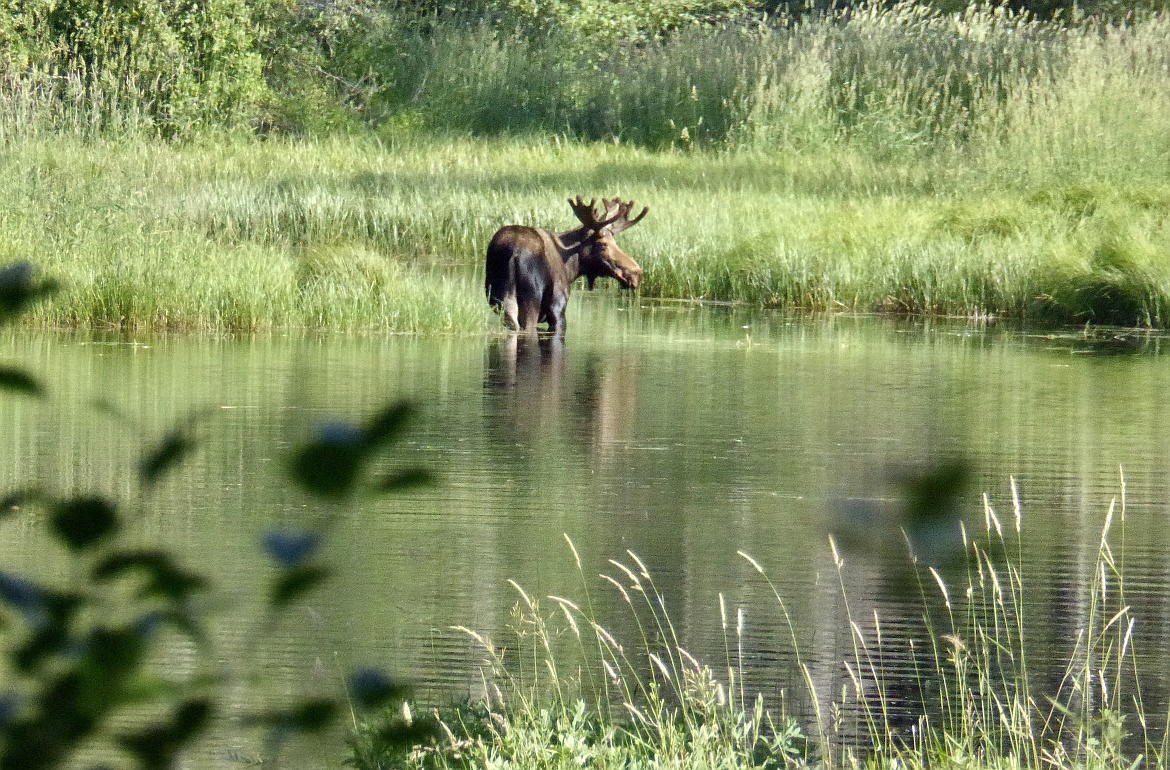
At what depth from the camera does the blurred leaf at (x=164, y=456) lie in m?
1.39

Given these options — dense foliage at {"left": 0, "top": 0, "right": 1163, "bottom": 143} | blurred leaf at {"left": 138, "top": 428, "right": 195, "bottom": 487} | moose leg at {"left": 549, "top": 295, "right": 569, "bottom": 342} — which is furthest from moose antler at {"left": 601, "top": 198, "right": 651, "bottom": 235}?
blurred leaf at {"left": 138, "top": 428, "right": 195, "bottom": 487}

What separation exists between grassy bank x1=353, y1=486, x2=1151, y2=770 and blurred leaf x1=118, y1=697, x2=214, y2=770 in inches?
83.5

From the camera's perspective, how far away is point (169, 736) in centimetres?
137

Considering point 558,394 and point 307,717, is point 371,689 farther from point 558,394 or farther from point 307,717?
point 558,394

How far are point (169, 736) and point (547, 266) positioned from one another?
1241 cm

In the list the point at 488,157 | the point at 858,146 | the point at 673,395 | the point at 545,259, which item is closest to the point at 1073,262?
the point at 545,259

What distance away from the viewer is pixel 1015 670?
5.50 m

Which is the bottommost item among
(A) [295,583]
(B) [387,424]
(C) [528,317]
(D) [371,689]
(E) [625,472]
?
(E) [625,472]

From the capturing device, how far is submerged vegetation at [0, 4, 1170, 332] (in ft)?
46.7

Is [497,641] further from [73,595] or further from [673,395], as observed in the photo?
[673,395]

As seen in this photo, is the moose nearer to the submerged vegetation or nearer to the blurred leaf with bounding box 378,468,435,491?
the submerged vegetation

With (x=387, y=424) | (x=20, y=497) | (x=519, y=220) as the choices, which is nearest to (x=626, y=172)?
(x=519, y=220)

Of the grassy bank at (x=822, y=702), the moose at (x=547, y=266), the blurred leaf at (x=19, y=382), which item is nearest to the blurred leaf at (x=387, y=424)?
the blurred leaf at (x=19, y=382)

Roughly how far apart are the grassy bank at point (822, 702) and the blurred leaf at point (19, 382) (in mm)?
2068
